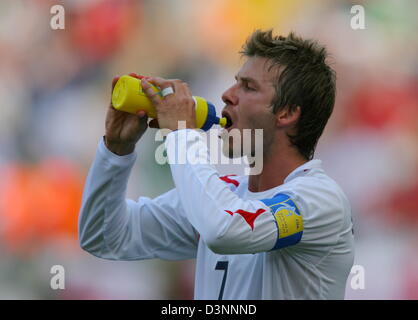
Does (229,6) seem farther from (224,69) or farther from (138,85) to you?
(138,85)

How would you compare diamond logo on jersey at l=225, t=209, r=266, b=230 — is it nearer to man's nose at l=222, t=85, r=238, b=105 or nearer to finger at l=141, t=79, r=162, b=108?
finger at l=141, t=79, r=162, b=108

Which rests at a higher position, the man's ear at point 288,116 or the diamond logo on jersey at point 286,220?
the man's ear at point 288,116

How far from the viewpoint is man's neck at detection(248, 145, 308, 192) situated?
220 centimetres

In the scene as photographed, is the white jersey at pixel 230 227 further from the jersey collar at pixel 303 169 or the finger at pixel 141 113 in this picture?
the finger at pixel 141 113

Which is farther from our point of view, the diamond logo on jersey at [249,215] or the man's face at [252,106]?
the man's face at [252,106]

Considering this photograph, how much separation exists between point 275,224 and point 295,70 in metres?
0.70

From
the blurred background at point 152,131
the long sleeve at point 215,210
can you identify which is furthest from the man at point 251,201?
the blurred background at point 152,131

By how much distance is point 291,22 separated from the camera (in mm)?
4512

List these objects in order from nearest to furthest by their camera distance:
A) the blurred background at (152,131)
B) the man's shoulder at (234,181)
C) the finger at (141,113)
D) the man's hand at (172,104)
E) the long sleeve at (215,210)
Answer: the long sleeve at (215,210)
the man's hand at (172,104)
the finger at (141,113)
the man's shoulder at (234,181)
the blurred background at (152,131)

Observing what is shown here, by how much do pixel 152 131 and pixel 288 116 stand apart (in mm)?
2322

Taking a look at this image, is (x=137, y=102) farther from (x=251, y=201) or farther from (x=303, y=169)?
(x=303, y=169)

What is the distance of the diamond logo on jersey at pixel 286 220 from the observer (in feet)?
5.84

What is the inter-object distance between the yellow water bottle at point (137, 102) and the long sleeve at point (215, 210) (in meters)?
0.19
